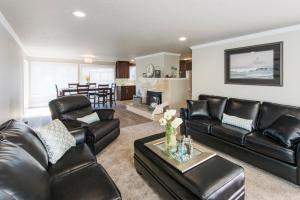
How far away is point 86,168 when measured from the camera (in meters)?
1.67

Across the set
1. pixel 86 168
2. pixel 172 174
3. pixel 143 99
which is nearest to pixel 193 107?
pixel 172 174

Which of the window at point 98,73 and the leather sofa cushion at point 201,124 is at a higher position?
the window at point 98,73

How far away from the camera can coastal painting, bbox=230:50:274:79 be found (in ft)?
10.9

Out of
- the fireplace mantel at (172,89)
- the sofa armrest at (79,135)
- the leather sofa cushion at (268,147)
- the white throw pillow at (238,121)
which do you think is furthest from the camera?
the fireplace mantel at (172,89)

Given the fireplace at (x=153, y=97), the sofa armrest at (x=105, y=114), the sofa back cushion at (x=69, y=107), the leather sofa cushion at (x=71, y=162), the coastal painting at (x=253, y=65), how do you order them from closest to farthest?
1. the leather sofa cushion at (x=71, y=162)
2. the sofa back cushion at (x=69, y=107)
3. the coastal painting at (x=253, y=65)
4. the sofa armrest at (x=105, y=114)
5. the fireplace at (x=153, y=97)

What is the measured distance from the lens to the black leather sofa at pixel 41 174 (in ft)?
3.30

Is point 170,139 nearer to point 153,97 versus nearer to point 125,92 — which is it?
point 153,97

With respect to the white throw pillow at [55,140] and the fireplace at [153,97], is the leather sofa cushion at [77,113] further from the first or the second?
the fireplace at [153,97]

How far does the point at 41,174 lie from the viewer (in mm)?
1302

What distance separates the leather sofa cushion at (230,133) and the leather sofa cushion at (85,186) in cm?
213

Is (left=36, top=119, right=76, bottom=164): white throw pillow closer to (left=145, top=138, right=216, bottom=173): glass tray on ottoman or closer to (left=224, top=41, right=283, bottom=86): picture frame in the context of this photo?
(left=145, top=138, right=216, bottom=173): glass tray on ottoman

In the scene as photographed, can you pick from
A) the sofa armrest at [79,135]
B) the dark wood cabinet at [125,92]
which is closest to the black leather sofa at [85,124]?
the sofa armrest at [79,135]

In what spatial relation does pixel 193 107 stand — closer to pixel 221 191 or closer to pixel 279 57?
pixel 279 57

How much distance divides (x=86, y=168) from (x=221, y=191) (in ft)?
4.23
